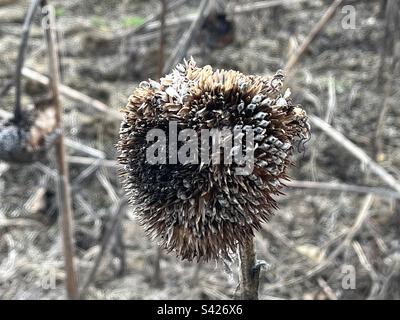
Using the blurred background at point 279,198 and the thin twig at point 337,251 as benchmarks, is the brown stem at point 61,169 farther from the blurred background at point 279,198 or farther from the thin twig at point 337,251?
the thin twig at point 337,251

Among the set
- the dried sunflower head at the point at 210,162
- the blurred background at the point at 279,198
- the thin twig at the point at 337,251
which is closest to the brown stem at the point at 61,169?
the blurred background at the point at 279,198

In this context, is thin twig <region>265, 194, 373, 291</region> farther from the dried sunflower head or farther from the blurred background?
the dried sunflower head

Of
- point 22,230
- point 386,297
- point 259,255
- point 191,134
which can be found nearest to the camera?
point 191,134

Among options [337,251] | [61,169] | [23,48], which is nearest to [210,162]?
[23,48]

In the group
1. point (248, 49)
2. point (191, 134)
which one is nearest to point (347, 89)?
point (248, 49)

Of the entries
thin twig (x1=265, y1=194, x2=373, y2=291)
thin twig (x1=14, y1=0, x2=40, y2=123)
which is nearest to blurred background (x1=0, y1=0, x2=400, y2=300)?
thin twig (x1=265, y1=194, x2=373, y2=291)

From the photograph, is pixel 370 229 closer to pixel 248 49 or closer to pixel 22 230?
pixel 248 49

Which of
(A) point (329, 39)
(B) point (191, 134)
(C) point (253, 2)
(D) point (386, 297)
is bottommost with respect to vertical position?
(D) point (386, 297)
